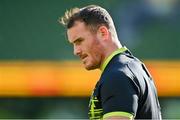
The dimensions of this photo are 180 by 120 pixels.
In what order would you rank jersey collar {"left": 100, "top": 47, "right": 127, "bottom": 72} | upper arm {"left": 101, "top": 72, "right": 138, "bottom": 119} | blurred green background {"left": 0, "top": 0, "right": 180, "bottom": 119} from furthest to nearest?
1. blurred green background {"left": 0, "top": 0, "right": 180, "bottom": 119}
2. jersey collar {"left": 100, "top": 47, "right": 127, "bottom": 72}
3. upper arm {"left": 101, "top": 72, "right": 138, "bottom": 119}

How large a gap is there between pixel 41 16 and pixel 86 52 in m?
4.97

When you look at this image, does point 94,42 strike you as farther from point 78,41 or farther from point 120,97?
point 120,97

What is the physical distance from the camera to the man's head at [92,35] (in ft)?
10.8

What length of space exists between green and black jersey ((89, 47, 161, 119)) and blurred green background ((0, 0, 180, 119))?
15.9 feet

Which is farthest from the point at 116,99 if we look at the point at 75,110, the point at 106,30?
the point at 75,110

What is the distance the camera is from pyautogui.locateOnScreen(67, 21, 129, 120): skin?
10.8 feet

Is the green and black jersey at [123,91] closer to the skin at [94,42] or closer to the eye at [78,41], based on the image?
the skin at [94,42]

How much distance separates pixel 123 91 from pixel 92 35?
441mm

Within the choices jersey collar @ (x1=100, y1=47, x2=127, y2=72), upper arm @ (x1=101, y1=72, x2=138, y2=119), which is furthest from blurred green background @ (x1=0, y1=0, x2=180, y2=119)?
upper arm @ (x1=101, y1=72, x2=138, y2=119)

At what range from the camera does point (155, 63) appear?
8188 millimetres

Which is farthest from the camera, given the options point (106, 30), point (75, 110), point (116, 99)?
point (75, 110)

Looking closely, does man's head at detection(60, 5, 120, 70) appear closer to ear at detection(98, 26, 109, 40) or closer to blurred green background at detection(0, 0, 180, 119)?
ear at detection(98, 26, 109, 40)

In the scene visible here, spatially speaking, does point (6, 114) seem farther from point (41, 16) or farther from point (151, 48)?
point (151, 48)

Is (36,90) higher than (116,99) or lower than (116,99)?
higher
